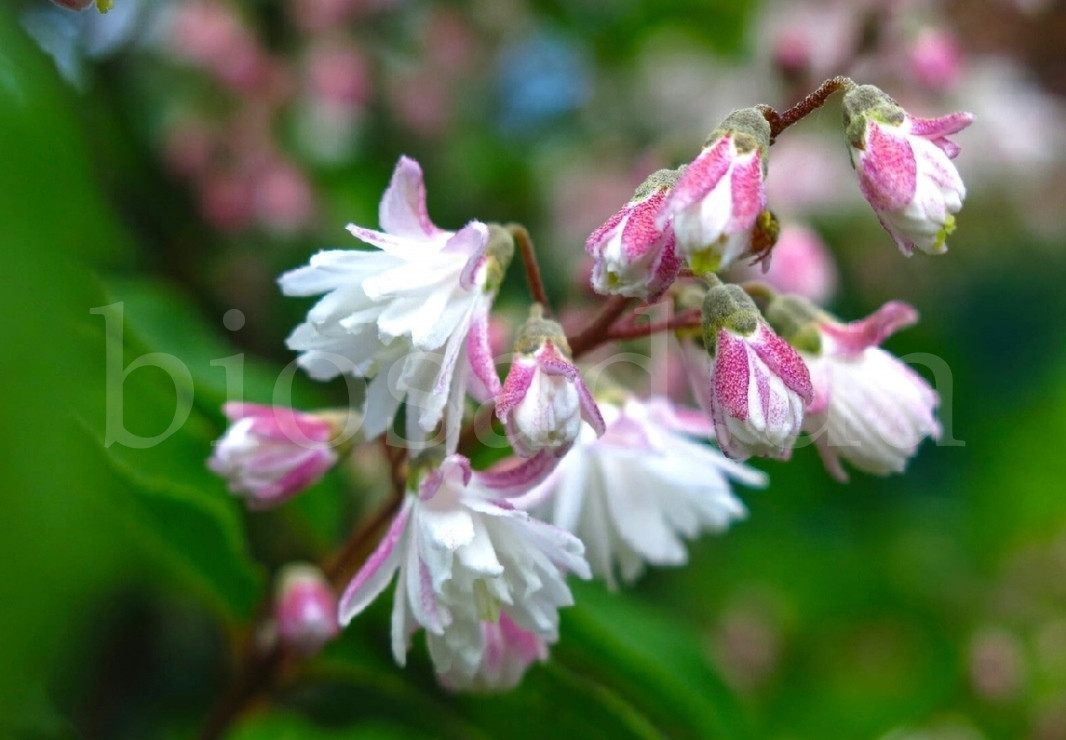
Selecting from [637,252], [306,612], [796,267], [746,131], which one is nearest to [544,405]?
[637,252]

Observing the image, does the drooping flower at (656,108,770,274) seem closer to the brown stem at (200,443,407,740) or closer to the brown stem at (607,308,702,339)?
the brown stem at (607,308,702,339)

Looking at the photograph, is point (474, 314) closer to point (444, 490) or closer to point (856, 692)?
point (444, 490)

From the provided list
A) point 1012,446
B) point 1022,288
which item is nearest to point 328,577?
point 1012,446

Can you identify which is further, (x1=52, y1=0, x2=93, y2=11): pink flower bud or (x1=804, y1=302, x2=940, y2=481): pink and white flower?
(x1=804, y1=302, x2=940, y2=481): pink and white flower

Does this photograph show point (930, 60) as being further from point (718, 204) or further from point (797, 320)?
point (718, 204)

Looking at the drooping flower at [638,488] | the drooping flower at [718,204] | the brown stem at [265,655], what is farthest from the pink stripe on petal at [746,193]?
the brown stem at [265,655]

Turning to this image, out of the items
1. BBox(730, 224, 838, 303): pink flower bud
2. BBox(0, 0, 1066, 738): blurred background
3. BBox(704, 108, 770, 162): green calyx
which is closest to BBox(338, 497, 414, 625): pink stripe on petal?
BBox(0, 0, 1066, 738): blurred background
